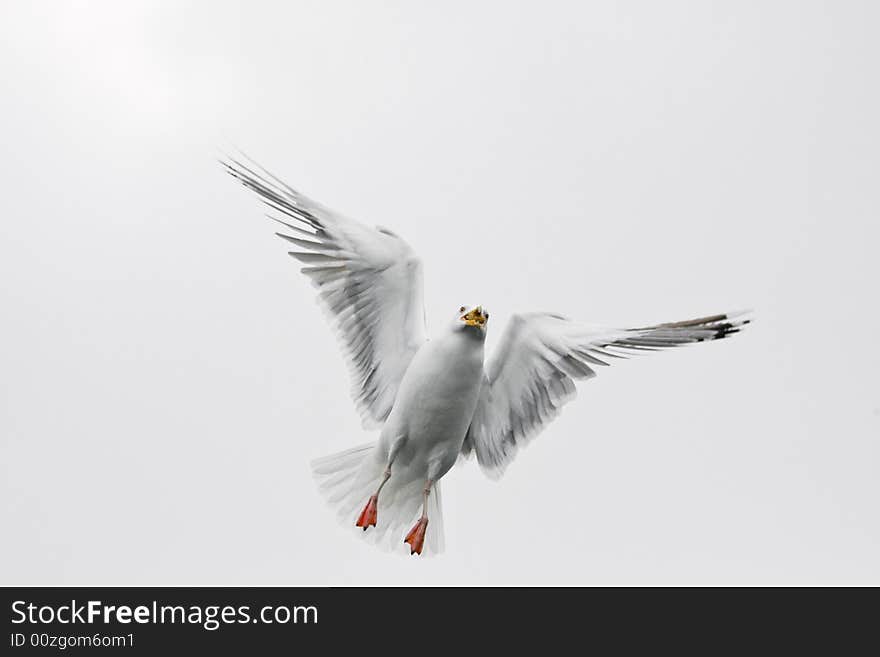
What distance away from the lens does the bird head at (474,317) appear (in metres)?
8.55

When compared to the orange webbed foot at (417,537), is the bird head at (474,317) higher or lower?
higher

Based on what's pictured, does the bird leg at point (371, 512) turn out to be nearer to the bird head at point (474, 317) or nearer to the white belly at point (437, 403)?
the white belly at point (437, 403)

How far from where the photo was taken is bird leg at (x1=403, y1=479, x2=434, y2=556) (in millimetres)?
9133

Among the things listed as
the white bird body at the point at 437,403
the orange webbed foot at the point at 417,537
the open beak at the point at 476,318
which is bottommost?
the orange webbed foot at the point at 417,537

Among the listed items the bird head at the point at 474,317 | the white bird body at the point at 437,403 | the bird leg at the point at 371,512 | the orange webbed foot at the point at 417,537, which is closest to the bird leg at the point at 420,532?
the orange webbed foot at the point at 417,537

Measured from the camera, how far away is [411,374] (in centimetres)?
879

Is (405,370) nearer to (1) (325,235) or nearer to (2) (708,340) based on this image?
(1) (325,235)

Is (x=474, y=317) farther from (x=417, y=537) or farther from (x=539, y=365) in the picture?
(x=417, y=537)

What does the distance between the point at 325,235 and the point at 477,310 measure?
1240 millimetres

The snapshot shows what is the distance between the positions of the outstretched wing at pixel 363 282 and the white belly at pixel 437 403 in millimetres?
389

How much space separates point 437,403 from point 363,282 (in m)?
1.04

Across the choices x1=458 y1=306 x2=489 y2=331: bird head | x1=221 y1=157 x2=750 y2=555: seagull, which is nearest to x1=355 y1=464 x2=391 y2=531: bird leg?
x1=221 y1=157 x2=750 y2=555: seagull

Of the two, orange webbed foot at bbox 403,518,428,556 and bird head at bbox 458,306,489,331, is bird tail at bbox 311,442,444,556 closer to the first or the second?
orange webbed foot at bbox 403,518,428,556

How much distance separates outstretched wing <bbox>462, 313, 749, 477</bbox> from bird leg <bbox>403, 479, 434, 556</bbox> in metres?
0.44
